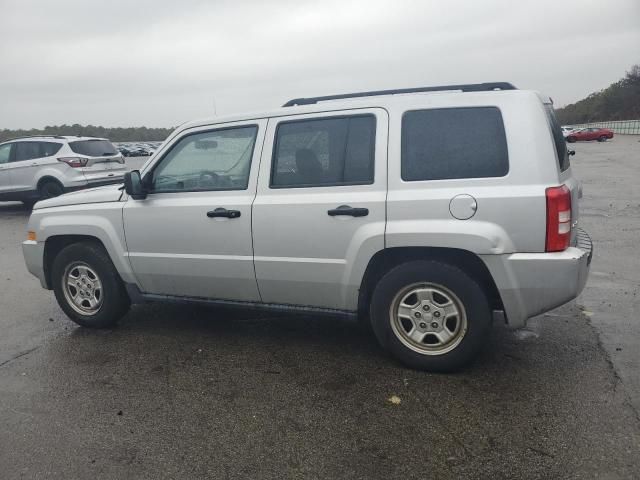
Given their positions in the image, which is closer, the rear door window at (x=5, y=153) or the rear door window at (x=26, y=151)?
the rear door window at (x=26, y=151)

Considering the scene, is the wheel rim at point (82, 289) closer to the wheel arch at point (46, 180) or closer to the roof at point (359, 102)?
the roof at point (359, 102)

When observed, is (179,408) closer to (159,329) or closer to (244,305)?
(244,305)

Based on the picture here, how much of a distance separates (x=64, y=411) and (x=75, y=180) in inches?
407

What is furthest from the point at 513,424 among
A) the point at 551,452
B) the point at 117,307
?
the point at 117,307

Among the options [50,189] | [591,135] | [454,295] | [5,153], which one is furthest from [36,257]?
[591,135]

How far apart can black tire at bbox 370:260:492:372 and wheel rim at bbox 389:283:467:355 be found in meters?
→ 0.02

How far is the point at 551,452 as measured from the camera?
2.84 m

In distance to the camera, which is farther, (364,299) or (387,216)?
(364,299)

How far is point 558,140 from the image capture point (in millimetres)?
3725

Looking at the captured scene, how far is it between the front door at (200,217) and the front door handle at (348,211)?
70cm

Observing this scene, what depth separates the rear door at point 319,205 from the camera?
3.78m

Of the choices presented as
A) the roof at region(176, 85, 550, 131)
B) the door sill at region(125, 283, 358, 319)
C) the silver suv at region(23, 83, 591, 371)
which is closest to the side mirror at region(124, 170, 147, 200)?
the silver suv at region(23, 83, 591, 371)

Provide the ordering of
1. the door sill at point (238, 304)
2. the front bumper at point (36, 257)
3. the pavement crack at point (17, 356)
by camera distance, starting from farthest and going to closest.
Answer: the front bumper at point (36, 257)
the pavement crack at point (17, 356)
the door sill at point (238, 304)

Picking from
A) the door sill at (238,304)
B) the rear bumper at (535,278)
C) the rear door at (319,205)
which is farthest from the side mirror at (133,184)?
the rear bumper at (535,278)
